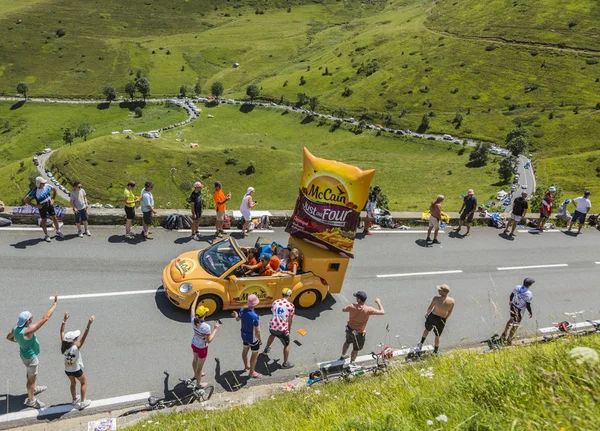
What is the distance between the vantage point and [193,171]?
59.7m

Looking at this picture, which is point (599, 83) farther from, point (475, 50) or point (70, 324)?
point (70, 324)

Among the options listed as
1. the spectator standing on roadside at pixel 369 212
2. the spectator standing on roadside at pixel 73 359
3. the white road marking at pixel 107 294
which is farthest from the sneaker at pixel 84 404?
the spectator standing on roadside at pixel 369 212

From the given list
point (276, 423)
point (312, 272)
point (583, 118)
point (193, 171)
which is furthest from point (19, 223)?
point (583, 118)

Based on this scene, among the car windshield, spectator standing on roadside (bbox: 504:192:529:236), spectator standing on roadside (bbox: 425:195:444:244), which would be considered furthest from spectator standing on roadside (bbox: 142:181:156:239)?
spectator standing on roadside (bbox: 504:192:529:236)

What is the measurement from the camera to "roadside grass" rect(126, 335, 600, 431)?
15.7 ft

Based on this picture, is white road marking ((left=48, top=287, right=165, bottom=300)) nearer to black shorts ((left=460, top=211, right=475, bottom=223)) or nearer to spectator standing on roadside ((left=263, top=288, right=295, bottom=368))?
spectator standing on roadside ((left=263, top=288, right=295, bottom=368))

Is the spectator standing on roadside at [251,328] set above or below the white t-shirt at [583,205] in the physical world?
below

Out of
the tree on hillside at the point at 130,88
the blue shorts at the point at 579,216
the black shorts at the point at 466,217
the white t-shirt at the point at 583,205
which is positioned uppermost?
the white t-shirt at the point at 583,205

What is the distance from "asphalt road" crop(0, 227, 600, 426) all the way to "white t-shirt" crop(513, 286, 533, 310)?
88 cm

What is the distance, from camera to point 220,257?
37.9 ft

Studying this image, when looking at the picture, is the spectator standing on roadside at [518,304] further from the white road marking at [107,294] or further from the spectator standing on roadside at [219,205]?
the spectator standing on roadside at [219,205]

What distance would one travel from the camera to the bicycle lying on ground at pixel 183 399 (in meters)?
8.39

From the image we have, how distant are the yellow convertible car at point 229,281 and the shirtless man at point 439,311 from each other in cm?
282

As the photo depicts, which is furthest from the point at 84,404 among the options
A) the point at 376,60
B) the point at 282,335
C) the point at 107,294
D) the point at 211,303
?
the point at 376,60
